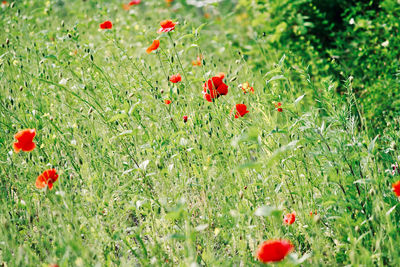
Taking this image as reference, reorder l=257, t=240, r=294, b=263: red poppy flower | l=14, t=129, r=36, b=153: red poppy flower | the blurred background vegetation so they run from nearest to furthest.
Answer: l=257, t=240, r=294, b=263: red poppy flower < l=14, t=129, r=36, b=153: red poppy flower < the blurred background vegetation

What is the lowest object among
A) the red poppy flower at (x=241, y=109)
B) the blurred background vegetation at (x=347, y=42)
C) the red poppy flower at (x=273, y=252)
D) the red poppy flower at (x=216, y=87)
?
the blurred background vegetation at (x=347, y=42)

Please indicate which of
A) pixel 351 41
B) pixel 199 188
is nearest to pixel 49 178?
pixel 199 188

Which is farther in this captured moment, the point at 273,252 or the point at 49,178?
the point at 49,178

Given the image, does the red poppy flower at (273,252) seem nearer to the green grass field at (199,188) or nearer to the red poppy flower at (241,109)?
the green grass field at (199,188)

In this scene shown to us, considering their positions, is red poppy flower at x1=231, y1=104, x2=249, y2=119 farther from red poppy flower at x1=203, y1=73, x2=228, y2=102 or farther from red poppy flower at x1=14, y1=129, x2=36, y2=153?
red poppy flower at x1=14, y1=129, x2=36, y2=153

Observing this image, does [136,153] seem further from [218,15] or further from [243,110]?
[218,15]

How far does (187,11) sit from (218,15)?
0.43 meters

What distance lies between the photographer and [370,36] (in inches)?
120

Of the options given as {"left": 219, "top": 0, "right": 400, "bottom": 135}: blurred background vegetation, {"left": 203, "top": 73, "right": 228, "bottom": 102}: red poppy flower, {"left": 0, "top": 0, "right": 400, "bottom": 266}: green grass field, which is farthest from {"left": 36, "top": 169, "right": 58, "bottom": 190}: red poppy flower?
{"left": 219, "top": 0, "right": 400, "bottom": 135}: blurred background vegetation

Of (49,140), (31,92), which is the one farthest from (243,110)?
(31,92)

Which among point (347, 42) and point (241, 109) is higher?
point (241, 109)

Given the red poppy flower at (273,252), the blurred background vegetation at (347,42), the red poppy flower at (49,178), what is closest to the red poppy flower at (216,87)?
the blurred background vegetation at (347,42)

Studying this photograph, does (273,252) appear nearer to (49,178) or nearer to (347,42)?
(49,178)

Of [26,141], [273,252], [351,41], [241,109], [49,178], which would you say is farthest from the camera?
[351,41]
